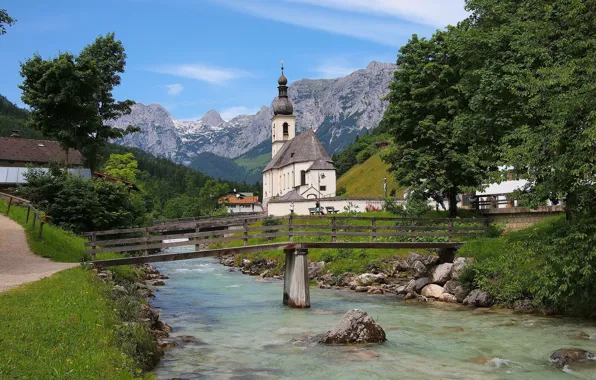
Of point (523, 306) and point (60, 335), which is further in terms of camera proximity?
point (523, 306)

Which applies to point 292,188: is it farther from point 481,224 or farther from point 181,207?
point 481,224

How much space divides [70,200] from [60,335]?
2300 centimetres

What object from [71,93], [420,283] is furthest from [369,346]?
[71,93]

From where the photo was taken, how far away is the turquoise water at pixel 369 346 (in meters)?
13.1

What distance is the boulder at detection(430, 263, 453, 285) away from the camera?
2692 centimetres

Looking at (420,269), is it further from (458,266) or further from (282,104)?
(282,104)

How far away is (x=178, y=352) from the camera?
15125 millimetres

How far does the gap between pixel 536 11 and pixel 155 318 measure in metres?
20.4

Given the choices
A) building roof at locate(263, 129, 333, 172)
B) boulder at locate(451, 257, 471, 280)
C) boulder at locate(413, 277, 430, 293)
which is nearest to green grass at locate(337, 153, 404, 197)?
building roof at locate(263, 129, 333, 172)

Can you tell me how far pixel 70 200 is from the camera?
101 ft

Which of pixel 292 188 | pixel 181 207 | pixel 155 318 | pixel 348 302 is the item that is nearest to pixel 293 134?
pixel 292 188

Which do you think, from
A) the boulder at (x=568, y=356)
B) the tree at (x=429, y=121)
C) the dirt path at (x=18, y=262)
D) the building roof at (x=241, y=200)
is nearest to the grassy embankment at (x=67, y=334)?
the dirt path at (x=18, y=262)

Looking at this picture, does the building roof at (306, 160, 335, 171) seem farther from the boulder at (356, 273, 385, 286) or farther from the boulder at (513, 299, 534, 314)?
the boulder at (513, 299, 534, 314)

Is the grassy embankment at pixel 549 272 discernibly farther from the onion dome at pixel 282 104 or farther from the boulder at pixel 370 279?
the onion dome at pixel 282 104
